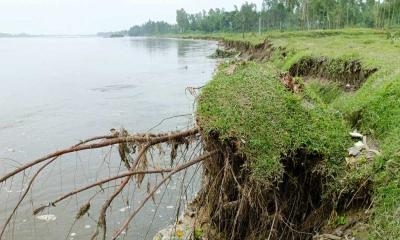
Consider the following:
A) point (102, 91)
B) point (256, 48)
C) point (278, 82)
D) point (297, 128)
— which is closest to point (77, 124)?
point (102, 91)

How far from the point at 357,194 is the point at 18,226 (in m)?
6.16

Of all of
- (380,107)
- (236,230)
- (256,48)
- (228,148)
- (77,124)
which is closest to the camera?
(228,148)

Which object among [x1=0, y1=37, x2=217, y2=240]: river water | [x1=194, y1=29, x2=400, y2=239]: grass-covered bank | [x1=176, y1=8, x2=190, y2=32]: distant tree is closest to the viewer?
[x1=194, y1=29, x2=400, y2=239]: grass-covered bank

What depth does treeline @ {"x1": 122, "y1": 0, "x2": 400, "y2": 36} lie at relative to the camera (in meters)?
66.7

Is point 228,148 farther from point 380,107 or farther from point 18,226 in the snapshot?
point 18,226

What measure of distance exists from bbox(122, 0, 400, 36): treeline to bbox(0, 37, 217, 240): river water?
119ft

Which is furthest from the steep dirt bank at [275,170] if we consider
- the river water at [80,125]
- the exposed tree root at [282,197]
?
the river water at [80,125]

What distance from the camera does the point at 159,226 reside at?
839 centimetres

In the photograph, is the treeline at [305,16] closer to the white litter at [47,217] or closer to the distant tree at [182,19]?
the distant tree at [182,19]

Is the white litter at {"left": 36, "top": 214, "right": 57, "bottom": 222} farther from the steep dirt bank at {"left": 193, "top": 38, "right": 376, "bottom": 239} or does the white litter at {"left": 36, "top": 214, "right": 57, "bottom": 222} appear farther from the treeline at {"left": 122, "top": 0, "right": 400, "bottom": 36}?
the treeline at {"left": 122, "top": 0, "right": 400, "bottom": 36}

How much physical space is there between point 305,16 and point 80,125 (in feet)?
211

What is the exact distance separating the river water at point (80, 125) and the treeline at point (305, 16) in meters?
36.4

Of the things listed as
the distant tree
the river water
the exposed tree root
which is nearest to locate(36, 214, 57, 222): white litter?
the river water

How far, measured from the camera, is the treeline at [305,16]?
6669 cm
